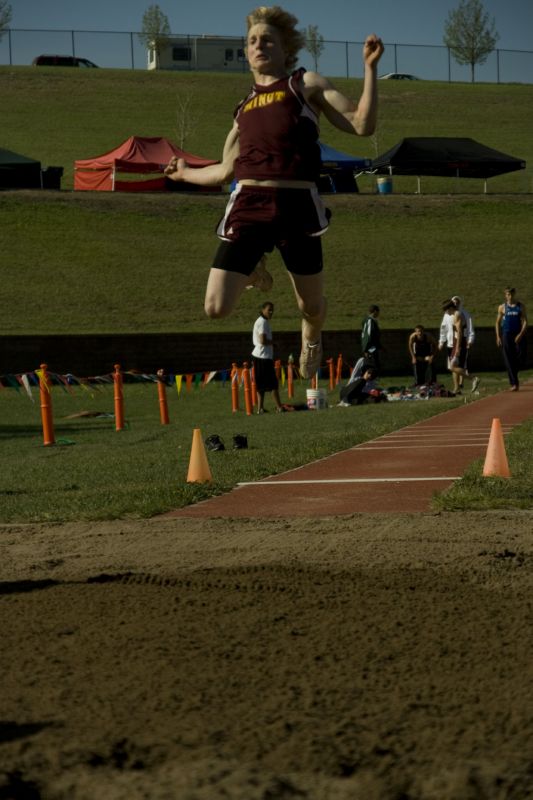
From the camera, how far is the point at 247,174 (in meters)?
6.43

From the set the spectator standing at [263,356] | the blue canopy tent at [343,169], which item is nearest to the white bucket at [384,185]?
the blue canopy tent at [343,169]

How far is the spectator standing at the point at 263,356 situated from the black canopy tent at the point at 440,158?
32.1 m

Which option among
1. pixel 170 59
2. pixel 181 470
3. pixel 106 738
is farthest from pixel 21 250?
pixel 170 59

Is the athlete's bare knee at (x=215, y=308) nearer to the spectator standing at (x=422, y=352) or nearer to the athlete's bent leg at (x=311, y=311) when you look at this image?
the athlete's bent leg at (x=311, y=311)

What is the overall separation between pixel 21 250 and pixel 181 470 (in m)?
33.2

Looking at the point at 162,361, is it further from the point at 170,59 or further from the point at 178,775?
the point at 170,59

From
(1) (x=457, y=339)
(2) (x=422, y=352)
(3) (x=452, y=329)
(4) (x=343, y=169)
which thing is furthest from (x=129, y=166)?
(1) (x=457, y=339)

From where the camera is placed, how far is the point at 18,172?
52.4 metres

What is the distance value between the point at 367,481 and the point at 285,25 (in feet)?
16.6

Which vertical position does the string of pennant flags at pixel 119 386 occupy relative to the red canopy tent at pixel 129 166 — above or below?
below

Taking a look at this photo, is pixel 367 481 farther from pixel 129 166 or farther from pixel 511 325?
pixel 129 166

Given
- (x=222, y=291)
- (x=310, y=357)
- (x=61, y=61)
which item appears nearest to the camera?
(x=222, y=291)

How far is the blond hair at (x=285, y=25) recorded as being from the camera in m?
6.48

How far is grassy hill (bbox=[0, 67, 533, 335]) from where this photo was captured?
38.8 metres
